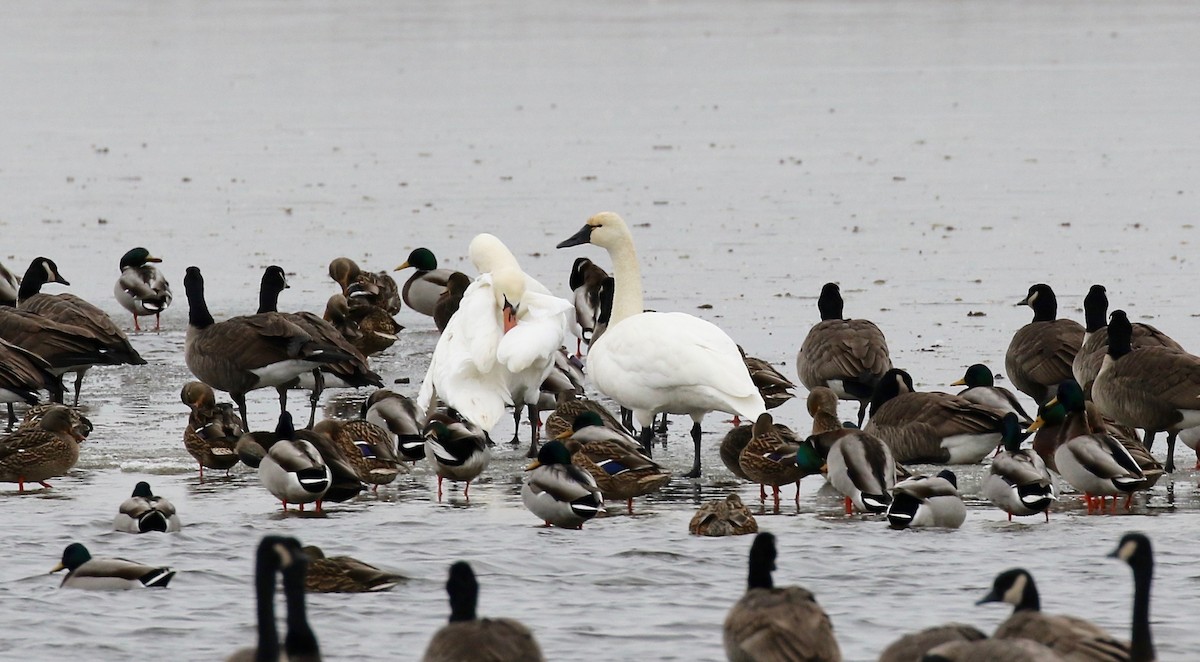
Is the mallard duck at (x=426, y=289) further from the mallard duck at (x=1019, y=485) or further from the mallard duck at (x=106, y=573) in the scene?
the mallard duck at (x=106, y=573)

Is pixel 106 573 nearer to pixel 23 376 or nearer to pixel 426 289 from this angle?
pixel 23 376

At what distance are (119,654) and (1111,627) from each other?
408cm

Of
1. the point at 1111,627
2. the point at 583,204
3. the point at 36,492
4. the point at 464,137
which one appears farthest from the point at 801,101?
the point at 1111,627

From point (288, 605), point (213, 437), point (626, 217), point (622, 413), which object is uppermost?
point (626, 217)

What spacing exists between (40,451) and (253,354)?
2242 mm

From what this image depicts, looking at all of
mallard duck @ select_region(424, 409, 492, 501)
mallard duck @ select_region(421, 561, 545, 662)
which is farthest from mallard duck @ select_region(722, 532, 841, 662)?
mallard duck @ select_region(424, 409, 492, 501)

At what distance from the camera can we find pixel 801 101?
3562cm

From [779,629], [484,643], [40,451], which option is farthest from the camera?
[40,451]

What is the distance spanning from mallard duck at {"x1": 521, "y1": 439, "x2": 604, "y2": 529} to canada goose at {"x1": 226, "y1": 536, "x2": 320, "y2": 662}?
10.7 feet

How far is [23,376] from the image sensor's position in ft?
40.6

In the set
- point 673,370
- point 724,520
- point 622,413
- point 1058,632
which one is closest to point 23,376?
point 622,413

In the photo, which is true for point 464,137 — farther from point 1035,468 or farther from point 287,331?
point 1035,468

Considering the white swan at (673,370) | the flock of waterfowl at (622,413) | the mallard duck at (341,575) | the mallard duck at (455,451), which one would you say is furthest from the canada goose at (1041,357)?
the mallard duck at (341,575)

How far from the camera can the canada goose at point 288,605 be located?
20.8ft
